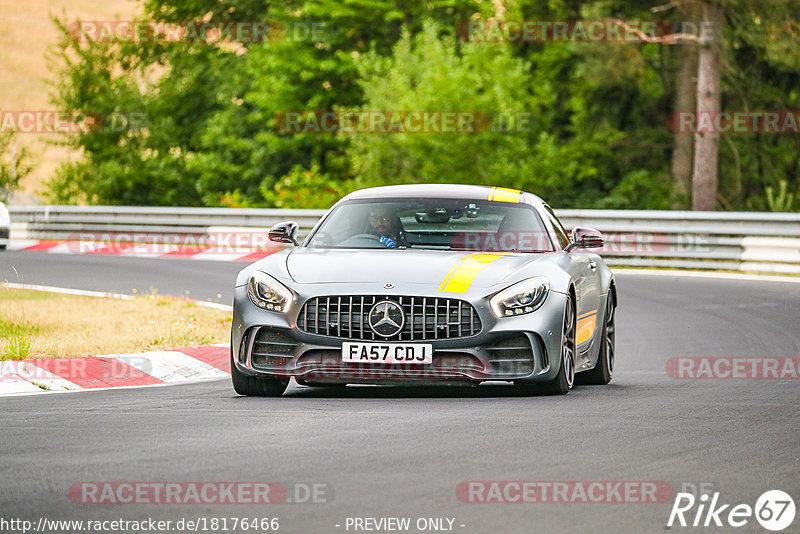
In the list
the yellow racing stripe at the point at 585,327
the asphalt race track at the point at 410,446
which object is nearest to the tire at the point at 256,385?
the asphalt race track at the point at 410,446

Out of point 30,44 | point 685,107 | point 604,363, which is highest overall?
point 604,363

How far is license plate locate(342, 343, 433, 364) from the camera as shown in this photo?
8.72 meters

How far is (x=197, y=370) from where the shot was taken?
11.2 meters

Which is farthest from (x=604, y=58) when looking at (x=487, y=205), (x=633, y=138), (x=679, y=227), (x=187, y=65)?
(x=487, y=205)

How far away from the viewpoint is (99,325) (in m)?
13.6

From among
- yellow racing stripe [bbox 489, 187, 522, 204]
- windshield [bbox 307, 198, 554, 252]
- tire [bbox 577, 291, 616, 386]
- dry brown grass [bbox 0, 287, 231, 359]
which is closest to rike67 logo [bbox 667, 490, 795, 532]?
windshield [bbox 307, 198, 554, 252]

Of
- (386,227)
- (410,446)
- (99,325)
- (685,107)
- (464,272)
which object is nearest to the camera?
(410,446)

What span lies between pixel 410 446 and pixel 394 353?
1.67 m

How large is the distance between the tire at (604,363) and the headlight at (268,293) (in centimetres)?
277

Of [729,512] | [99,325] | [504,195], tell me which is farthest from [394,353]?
[99,325]

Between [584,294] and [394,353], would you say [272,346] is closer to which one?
[394,353]

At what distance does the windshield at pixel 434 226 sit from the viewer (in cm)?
1009

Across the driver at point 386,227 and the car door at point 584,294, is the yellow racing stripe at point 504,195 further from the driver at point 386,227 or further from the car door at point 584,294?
the driver at point 386,227

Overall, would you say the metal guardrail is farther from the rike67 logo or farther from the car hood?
the rike67 logo
